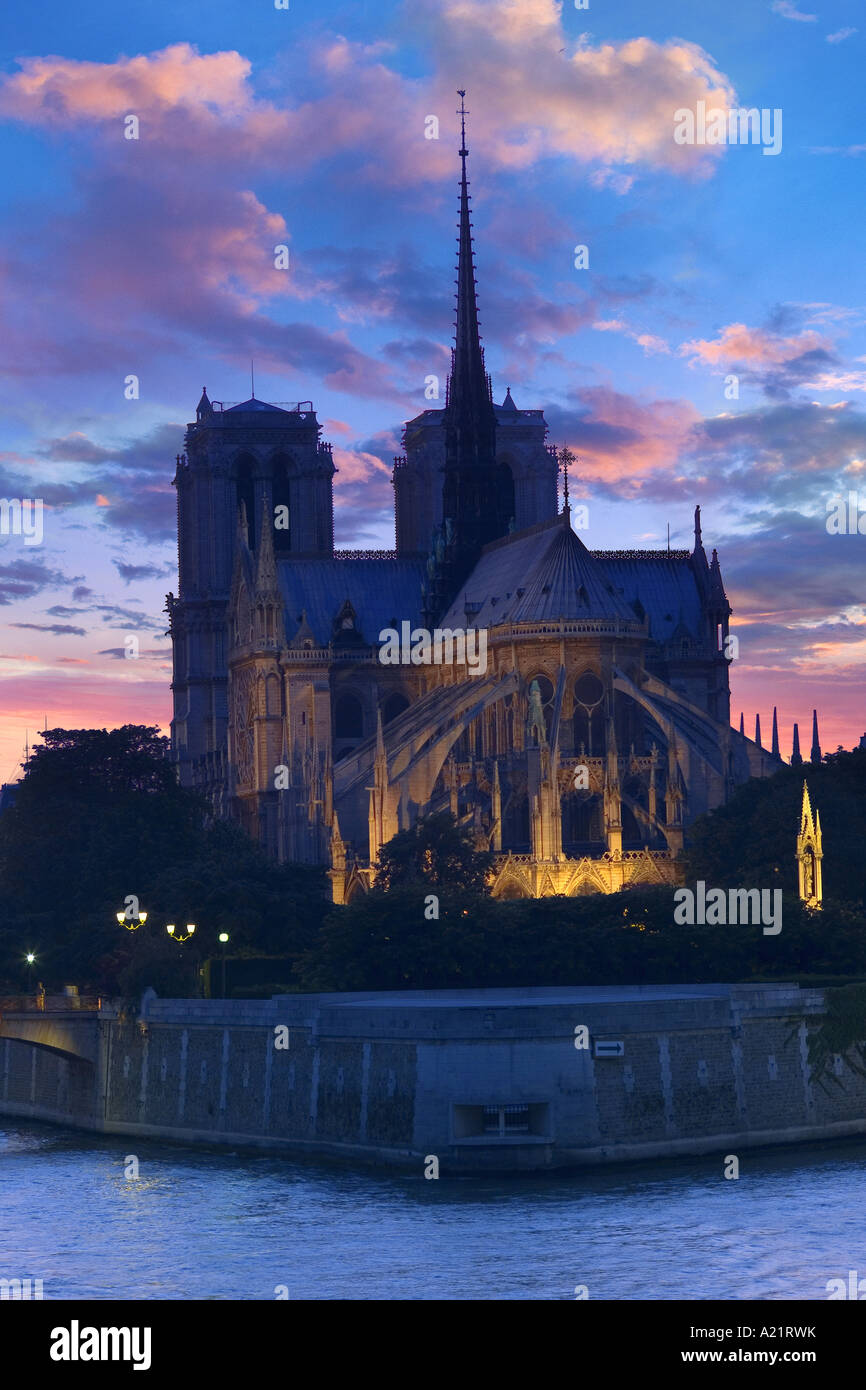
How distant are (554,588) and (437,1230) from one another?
174ft

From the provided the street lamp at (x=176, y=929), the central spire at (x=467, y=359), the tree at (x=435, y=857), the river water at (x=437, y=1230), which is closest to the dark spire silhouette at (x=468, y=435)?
the central spire at (x=467, y=359)

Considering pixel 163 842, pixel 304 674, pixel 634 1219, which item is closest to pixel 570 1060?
pixel 634 1219

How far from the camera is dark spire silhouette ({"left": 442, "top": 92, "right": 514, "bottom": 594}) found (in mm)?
125500

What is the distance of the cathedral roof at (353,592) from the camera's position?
123 m

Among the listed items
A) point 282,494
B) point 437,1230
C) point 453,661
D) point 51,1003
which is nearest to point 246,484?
point 282,494

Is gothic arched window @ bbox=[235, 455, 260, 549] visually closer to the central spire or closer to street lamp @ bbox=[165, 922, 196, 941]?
the central spire

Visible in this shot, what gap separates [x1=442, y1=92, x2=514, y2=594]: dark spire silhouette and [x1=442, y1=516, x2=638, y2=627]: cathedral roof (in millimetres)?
12279

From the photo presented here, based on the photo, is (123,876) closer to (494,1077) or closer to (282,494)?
(494,1077)

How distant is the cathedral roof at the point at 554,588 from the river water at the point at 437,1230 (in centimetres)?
4122

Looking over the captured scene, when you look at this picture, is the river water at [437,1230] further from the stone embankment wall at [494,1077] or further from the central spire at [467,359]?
the central spire at [467,359]

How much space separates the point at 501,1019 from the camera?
61.5 metres

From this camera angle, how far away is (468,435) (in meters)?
128

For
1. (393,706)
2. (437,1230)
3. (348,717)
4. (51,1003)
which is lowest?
(437,1230)
